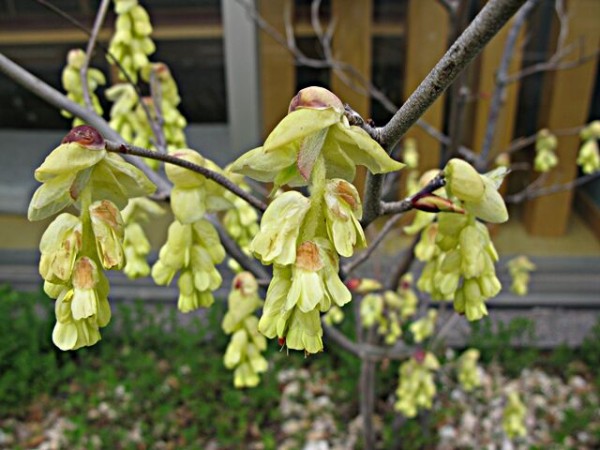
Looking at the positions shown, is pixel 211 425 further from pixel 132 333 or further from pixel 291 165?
pixel 291 165

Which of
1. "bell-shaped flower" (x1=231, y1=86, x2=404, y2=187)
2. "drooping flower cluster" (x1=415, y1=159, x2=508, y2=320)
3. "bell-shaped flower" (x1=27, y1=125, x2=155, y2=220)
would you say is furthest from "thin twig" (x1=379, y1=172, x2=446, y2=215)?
"bell-shaped flower" (x1=27, y1=125, x2=155, y2=220)

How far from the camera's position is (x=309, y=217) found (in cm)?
50

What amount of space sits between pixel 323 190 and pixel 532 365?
2.58 metres

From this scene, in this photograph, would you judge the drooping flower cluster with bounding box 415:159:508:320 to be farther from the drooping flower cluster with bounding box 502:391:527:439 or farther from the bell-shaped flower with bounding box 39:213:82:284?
the drooping flower cluster with bounding box 502:391:527:439

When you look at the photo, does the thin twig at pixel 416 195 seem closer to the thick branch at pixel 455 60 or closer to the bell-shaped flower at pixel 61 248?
the thick branch at pixel 455 60

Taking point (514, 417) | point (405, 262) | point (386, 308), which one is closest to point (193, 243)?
point (405, 262)

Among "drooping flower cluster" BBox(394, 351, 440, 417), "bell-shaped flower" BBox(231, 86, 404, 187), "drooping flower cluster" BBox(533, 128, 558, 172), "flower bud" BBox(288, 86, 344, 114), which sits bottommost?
"drooping flower cluster" BBox(394, 351, 440, 417)

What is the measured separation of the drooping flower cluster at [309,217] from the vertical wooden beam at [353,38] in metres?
2.30

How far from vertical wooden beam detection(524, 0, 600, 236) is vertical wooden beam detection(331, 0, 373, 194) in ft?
2.96

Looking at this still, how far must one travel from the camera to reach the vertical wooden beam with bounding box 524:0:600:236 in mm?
2723

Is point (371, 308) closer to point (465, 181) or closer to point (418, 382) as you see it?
point (418, 382)

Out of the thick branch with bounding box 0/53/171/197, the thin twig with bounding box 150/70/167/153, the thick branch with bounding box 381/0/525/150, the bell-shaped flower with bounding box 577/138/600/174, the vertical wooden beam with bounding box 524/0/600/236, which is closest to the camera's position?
the thick branch with bounding box 381/0/525/150

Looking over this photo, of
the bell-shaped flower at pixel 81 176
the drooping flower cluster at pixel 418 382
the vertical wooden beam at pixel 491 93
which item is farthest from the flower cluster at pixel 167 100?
the vertical wooden beam at pixel 491 93

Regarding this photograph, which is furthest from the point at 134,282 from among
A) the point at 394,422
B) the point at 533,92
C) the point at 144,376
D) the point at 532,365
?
the point at 533,92
